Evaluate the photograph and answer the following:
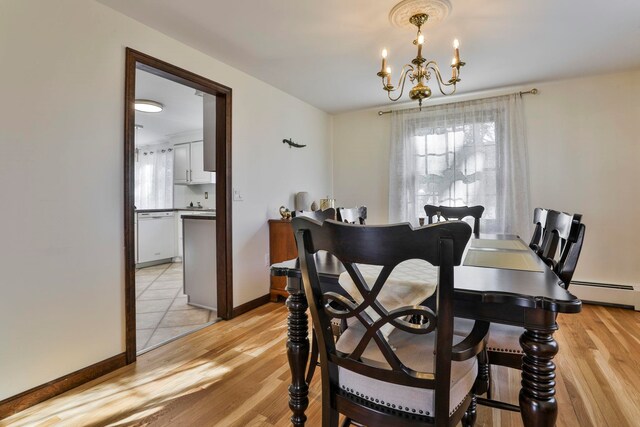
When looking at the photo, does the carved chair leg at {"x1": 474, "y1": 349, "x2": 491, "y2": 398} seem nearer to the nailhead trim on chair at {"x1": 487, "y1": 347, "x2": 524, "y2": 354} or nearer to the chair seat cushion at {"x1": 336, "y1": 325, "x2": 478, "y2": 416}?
the nailhead trim on chair at {"x1": 487, "y1": 347, "x2": 524, "y2": 354}

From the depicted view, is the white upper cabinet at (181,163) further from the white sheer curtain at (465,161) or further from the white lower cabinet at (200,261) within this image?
the white sheer curtain at (465,161)

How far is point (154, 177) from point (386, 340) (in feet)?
22.0

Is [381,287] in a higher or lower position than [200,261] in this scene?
higher

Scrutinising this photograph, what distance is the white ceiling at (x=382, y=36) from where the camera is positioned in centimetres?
200

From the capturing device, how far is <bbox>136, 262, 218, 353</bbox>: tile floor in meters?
2.51

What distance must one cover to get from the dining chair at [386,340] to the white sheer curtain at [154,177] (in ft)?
20.2

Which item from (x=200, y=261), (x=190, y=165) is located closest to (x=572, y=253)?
(x=200, y=261)

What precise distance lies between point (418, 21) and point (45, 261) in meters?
2.66

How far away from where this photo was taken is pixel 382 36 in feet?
7.70

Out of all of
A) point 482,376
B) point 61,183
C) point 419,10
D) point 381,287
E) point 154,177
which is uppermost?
point 419,10

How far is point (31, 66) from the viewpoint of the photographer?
65.1 inches

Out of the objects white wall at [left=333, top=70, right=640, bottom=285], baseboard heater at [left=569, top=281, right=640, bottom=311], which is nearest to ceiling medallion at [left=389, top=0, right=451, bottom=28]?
white wall at [left=333, top=70, right=640, bottom=285]

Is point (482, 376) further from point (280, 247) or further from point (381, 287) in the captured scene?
point (280, 247)

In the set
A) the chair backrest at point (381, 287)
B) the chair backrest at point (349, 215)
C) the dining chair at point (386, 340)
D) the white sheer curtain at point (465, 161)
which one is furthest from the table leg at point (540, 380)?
the white sheer curtain at point (465, 161)
